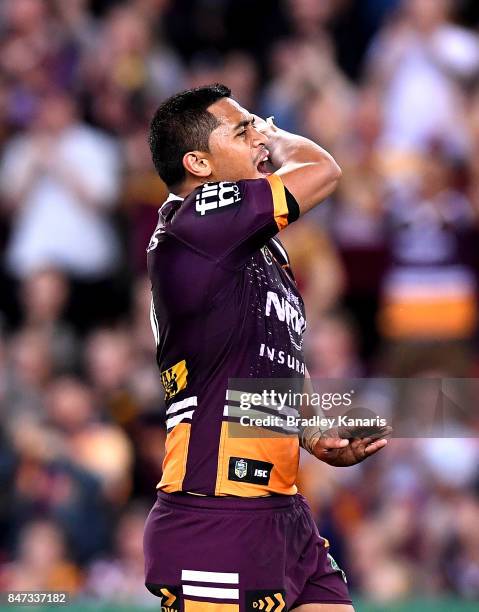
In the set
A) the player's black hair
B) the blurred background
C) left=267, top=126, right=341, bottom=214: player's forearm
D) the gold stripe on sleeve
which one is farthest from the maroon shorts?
the blurred background

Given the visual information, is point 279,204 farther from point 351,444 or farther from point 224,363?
point 351,444

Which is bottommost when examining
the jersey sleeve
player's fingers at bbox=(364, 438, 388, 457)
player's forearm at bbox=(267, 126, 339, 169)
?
player's fingers at bbox=(364, 438, 388, 457)

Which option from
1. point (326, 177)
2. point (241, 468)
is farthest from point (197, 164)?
point (241, 468)

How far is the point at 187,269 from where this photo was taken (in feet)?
15.5

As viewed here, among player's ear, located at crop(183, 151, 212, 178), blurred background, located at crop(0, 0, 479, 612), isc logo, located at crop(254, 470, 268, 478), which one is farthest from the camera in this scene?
blurred background, located at crop(0, 0, 479, 612)

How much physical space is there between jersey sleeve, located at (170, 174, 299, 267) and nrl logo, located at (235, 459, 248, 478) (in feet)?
2.28

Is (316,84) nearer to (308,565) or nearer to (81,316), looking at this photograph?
(81,316)

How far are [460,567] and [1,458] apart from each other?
3063 millimetres

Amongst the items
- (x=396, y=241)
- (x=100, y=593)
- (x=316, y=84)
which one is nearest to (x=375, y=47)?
(x=316, y=84)

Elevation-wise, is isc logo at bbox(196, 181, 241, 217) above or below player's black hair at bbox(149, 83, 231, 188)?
below

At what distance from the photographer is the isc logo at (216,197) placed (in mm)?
4750

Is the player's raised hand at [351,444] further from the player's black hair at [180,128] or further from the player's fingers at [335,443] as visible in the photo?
the player's black hair at [180,128]

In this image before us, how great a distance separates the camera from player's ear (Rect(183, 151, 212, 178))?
4957mm

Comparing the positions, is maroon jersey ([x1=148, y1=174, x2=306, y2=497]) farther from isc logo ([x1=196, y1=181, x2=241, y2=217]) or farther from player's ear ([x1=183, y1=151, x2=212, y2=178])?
player's ear ([x1=183, y1=151, x2=212, y2=178])
